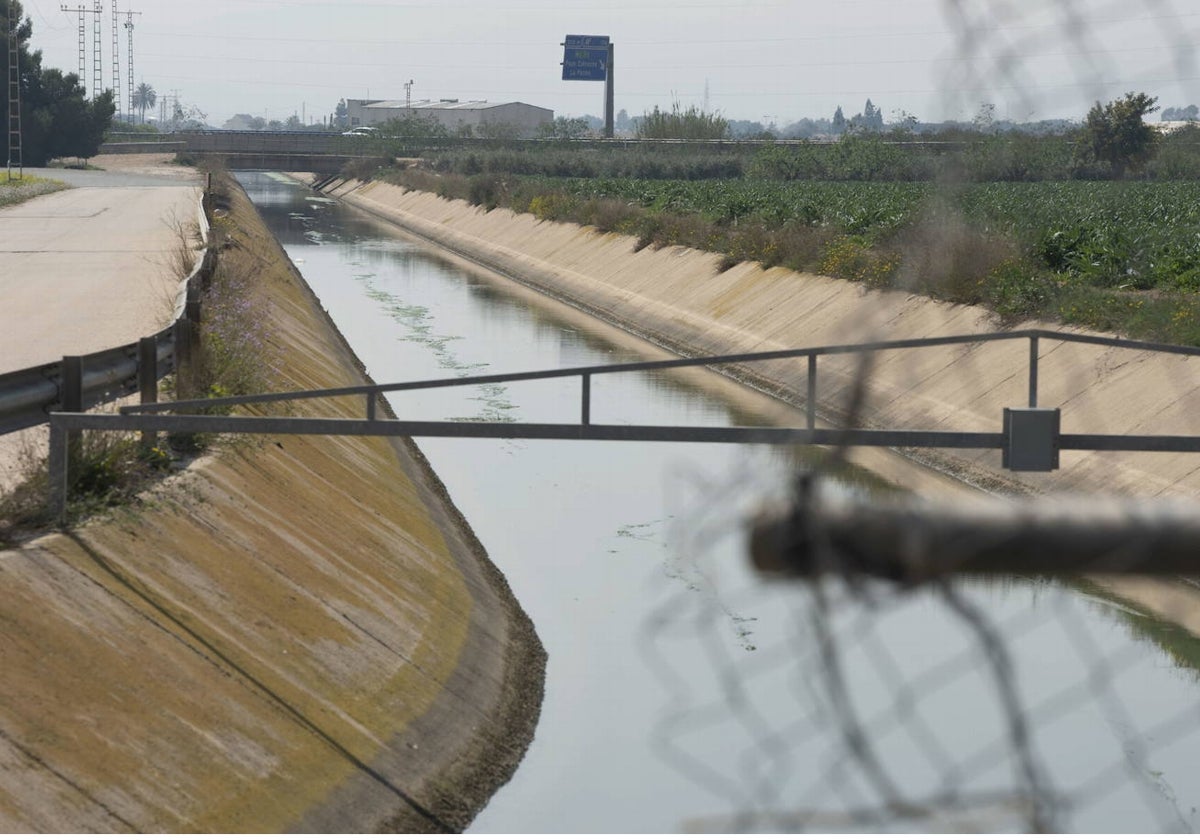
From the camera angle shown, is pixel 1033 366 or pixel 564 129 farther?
pixel 564 129

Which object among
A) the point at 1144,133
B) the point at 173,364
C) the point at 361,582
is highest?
the point at 1144,133

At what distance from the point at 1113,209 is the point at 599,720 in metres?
30.2

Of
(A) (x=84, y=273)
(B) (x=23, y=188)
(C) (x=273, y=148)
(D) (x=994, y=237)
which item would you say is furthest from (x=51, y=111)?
(D) (x=994, y=237)

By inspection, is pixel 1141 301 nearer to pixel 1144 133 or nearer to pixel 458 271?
pixel 1144 133

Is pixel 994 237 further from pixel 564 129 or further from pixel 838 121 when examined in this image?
pixel 564 129

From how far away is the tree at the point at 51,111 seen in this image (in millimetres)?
98875

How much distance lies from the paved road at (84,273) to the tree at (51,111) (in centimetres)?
4189

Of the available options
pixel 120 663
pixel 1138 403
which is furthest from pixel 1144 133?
pixel 1138 403

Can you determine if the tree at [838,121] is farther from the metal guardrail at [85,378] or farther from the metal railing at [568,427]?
the metal guardrail at [85,378]

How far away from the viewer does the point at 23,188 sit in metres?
64.5

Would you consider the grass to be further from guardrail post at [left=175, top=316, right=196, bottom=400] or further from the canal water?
guardrail post at [left=175, top=316, right=196, bottom=400]

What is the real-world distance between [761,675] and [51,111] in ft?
319

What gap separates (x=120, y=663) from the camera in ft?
29.0

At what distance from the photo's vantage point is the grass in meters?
58.1
